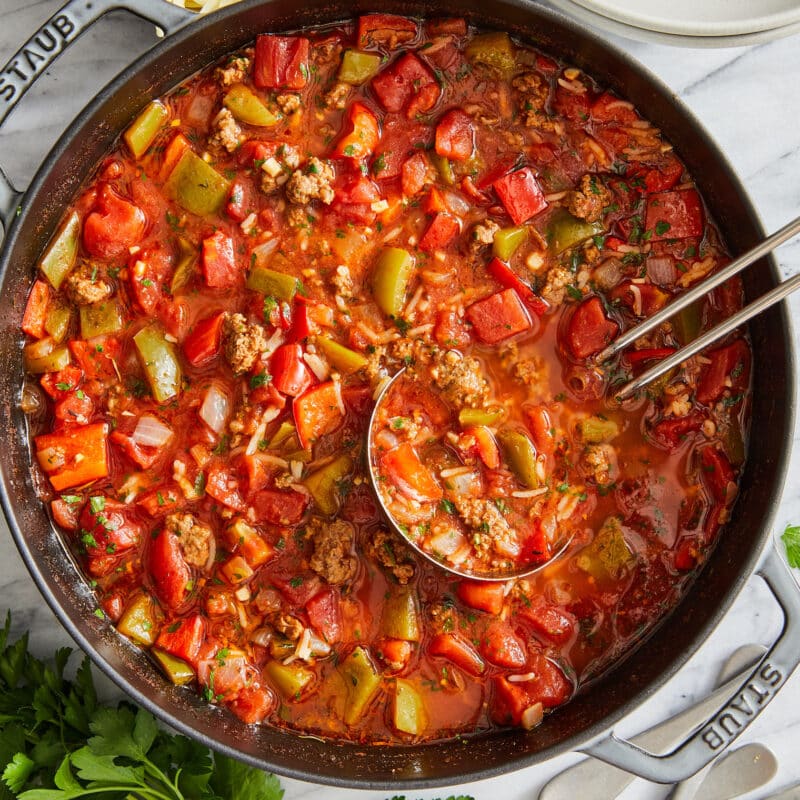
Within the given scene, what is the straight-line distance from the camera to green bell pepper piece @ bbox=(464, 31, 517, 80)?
4449 millimetres

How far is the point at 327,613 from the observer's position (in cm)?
444

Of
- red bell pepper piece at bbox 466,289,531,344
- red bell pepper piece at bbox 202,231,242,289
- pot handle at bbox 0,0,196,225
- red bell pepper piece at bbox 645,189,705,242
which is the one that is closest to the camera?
pot handle at bbox 0,0,196,225

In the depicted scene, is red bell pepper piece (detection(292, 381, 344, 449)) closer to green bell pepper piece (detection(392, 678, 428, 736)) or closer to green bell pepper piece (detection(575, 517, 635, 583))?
green bell pepper piece (detection(392, 678, 428, 736))

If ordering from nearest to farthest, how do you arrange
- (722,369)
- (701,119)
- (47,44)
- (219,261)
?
(47,44), (219,261), (722,369), (701,119)

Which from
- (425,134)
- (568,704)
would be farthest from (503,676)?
(425,134)

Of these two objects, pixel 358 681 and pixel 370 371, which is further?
pixel 358 681

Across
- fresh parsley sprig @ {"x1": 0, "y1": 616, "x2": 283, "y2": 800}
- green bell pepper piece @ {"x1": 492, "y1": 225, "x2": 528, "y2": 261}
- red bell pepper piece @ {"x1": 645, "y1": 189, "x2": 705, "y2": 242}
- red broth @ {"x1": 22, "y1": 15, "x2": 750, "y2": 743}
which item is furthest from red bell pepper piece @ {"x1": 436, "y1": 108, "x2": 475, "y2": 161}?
fresh parsley sprig @ {"x1": 0, "y1": 616, "x2": 283, "y2": 800}

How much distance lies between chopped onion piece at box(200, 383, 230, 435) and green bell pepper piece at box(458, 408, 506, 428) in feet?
3.91

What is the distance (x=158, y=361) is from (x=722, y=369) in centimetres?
288

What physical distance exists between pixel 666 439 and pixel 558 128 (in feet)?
5.56

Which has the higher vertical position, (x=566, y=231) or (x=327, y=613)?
(x=566, y=231)

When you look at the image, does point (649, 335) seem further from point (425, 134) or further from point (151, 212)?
point (151, 212)

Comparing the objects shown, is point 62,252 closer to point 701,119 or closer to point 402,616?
point 402,616

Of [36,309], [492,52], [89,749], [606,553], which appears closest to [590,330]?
[606,553]
